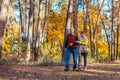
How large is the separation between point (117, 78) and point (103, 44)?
160 feet

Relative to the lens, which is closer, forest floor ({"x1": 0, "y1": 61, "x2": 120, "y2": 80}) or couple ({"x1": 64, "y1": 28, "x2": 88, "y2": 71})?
forest floor ({"x1": 0, "y1": 61, "x2": 120, "y2": 80})

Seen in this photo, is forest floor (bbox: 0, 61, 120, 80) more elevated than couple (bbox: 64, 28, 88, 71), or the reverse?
couple (bbox: 64, 28, 88, 71)

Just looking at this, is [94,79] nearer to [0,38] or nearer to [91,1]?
[0,38]

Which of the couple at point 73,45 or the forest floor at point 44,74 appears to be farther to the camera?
the couple at point 73,45

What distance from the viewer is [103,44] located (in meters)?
61.9

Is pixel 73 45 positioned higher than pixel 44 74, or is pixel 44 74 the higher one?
pixel 73 45

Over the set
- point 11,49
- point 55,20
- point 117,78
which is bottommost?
point 117,78

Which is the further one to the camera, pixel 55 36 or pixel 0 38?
pixel 55 36

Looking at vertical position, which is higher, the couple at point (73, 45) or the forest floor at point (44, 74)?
the couple at point (73, 45)

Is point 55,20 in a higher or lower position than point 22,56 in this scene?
higher

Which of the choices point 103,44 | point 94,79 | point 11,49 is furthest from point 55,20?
point 94,79

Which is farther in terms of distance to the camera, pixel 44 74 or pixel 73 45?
pixel 73 45

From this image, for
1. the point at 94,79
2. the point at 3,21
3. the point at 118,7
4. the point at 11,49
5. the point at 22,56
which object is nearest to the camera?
the point at 94,79

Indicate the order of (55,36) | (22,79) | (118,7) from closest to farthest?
(22,79) < (118,7) < (55,36)
